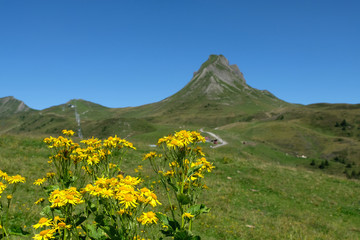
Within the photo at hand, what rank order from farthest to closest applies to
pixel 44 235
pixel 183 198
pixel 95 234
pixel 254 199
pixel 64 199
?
1. pixel 254 199
2. pixel 183 198
3. pixel 95 234
4. pixel 64 199
5. pixel 44 235

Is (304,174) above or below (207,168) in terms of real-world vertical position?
below

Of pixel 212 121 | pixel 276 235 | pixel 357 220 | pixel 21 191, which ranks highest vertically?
pixel 212 121

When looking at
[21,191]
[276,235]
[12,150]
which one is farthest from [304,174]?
[12,150]

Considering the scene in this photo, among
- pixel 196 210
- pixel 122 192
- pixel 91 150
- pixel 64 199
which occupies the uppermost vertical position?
pixel 91 150

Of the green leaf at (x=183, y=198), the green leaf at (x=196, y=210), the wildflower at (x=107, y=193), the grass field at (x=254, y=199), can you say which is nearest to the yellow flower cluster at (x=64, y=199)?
the wildflower at (x=107, y=193)

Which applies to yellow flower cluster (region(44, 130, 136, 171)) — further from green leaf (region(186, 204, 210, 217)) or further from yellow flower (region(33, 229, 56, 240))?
green leaf (region(186, 204, 210, 217))

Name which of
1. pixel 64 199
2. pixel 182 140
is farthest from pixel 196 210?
pixel 64 199

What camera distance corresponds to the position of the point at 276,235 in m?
10.7

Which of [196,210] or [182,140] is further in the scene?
[182,140]

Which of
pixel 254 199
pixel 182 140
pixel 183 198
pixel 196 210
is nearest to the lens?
pixel 183 198

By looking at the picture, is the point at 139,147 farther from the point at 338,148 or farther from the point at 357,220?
the point at 338,148

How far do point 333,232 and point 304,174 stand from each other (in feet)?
46.7

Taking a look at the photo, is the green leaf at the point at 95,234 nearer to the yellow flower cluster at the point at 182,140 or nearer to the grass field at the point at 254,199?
the yellow flower cluster at the point at 182,140

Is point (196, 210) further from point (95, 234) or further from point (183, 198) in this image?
point (95, 234)
